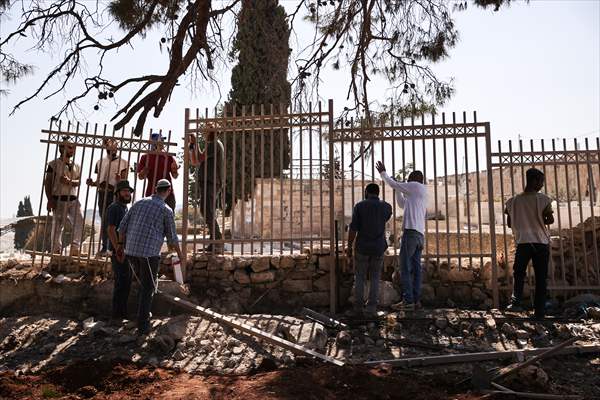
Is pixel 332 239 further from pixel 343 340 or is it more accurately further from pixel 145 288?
pixel 145 288

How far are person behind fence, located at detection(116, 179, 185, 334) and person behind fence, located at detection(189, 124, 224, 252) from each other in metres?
1.18

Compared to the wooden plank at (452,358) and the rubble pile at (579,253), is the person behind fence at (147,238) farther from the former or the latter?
the rubble pile at (579,253)

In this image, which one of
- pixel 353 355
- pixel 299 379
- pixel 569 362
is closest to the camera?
pixel 299 379

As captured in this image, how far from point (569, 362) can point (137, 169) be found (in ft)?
18.0

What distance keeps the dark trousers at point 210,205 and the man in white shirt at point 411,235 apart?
2.27 m

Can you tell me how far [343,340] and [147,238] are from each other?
2313 millimetres

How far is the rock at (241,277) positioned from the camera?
6.37 meters

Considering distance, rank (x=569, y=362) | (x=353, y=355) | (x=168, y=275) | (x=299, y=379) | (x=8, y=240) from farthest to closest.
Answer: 1. (x=8, y=240)
2. (x=168, y=275)
3. (x=353, y=355)
4. (x=569, y=362)
5. (x=299, y=379)

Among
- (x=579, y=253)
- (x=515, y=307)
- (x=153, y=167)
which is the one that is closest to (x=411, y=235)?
(x=515, y=307)

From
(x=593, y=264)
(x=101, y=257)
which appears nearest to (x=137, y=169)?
(x=101, y=257)

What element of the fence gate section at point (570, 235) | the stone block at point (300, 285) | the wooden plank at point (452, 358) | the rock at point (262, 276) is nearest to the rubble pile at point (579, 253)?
the fence gate section at point (570, 235)

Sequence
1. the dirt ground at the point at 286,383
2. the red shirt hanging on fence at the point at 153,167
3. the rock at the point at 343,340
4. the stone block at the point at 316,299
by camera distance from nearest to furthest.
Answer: the dirt ground at the point at 286,383
the rock at the point at 343,340
the stone block at the point at 316,299
the red shirt hanging on fence at the point at 153,167

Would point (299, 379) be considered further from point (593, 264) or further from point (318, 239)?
point (593, 264)

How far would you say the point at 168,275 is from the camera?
6398mm
